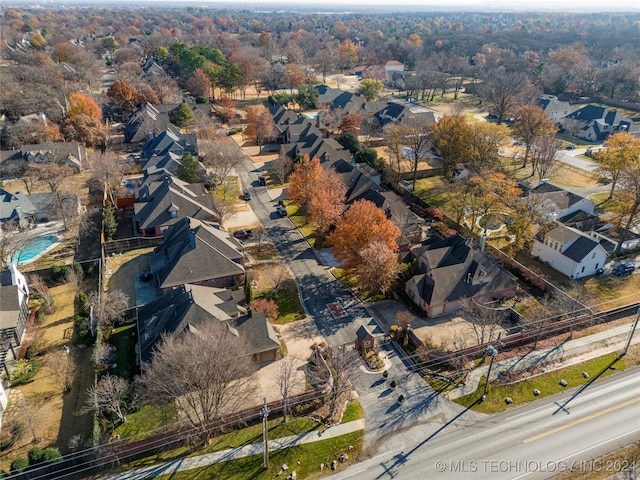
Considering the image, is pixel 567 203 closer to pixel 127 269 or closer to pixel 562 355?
pixel 562 355

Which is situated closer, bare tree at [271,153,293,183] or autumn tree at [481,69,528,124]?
bare tree at [271,153,293,183]

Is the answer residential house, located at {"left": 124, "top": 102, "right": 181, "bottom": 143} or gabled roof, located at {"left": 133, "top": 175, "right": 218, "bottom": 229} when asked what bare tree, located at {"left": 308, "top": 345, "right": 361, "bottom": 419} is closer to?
gabled roof, located at {"left": 133, "top": 175, "right": 218, "bottom": 229}

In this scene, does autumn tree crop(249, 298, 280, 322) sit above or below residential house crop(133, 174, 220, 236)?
below

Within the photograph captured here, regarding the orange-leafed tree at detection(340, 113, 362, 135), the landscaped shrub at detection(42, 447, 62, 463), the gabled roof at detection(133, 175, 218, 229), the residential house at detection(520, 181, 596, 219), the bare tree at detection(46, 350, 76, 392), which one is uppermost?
the orange-leafed tree at detection(340, 113, 362, 135)

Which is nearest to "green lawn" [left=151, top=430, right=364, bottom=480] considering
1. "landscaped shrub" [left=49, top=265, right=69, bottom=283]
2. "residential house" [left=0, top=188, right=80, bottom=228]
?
"landscaped shrub" [left=49, top=265, right=69, bottom=283]

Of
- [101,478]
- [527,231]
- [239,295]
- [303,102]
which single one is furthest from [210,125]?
[101,478]

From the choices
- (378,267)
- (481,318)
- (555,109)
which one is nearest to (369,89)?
(555,109)

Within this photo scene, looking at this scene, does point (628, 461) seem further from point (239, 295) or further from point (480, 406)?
point (239, 295)
